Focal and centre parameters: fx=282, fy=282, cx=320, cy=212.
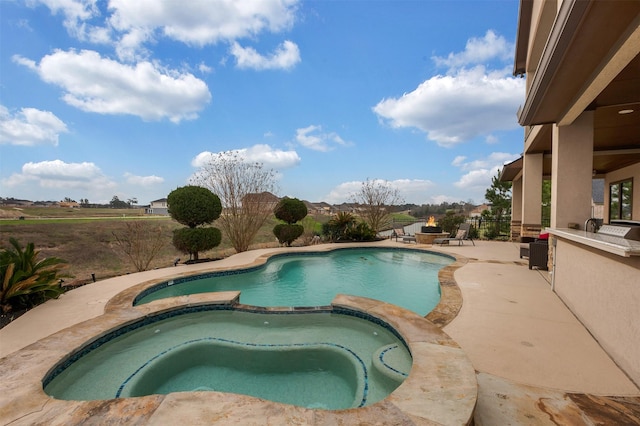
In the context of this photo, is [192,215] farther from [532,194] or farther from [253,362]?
[532,194]

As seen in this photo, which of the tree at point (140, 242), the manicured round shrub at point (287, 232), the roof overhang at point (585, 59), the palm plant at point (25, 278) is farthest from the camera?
the manicured round shrub at point (287, 232)

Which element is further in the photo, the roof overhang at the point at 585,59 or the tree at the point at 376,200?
the tree at the point at 376,200

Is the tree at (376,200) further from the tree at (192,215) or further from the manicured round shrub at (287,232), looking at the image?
the tree at (192,215)

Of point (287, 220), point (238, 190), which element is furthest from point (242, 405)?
point (287, 220)

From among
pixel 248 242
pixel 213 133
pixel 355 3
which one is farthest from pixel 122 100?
pixel 355 3

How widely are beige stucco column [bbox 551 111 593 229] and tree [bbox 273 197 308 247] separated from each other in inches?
391

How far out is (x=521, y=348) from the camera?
3451mm

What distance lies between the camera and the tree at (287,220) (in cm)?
1348

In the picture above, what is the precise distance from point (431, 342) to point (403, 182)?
52.4ft

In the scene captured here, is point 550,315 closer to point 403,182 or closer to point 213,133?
point 403,182

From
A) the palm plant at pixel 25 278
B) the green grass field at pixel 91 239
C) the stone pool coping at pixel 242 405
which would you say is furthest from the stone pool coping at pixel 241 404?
the green grass field at pixel 91 239

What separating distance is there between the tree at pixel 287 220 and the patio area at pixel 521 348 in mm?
7264

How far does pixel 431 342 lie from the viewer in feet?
10.8

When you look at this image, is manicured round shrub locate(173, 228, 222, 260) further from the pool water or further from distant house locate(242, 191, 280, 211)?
the pool water
